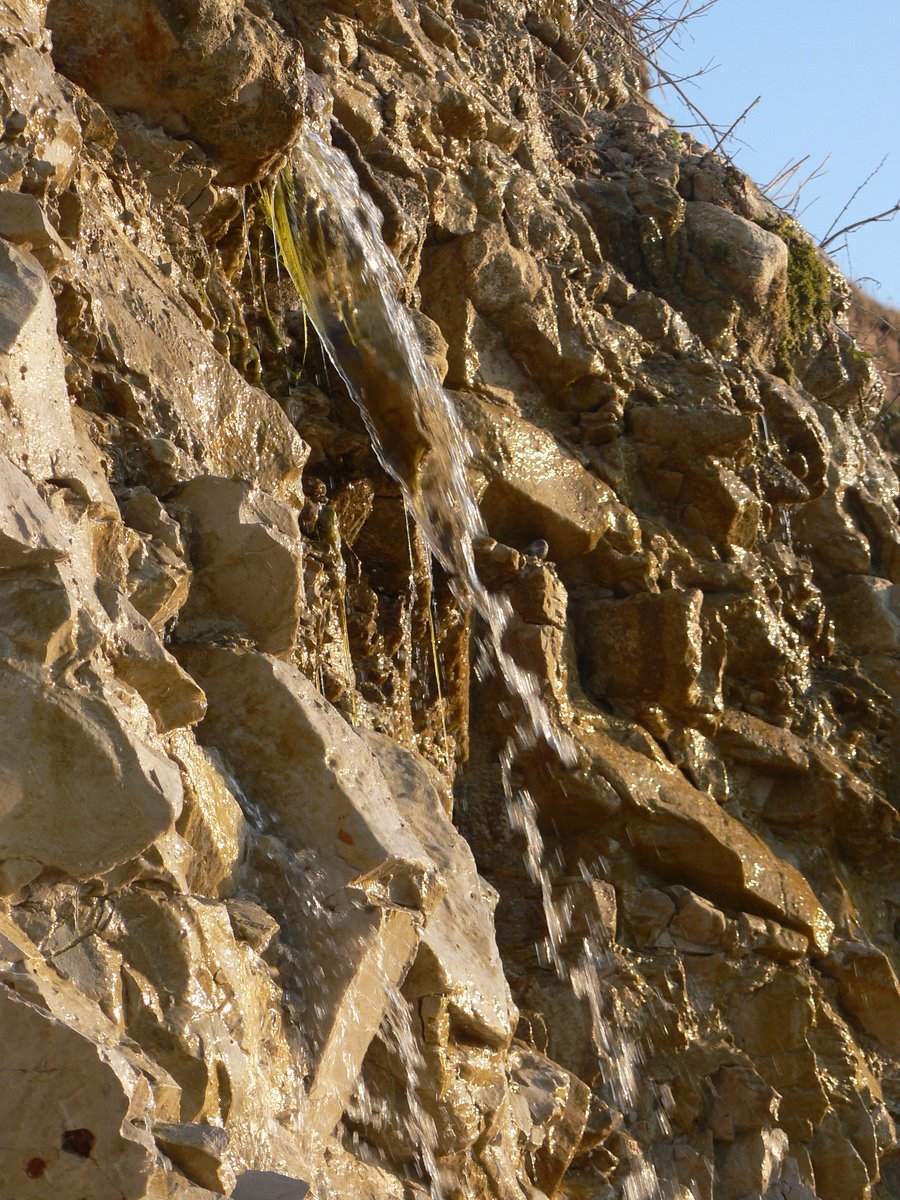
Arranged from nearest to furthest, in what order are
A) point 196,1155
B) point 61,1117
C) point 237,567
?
point 61,1117, point 196,1155, point 237,567

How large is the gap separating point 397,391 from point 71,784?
2.69 m

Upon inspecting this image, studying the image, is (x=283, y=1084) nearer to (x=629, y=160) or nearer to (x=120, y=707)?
(x=120, y=707)

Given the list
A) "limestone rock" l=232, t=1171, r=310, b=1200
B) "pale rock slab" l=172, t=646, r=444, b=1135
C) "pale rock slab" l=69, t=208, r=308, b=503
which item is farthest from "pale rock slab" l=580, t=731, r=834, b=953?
"limestone rock" l=232, t=1171, r=310, b=1200

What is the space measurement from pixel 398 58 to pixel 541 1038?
4171 millimetres

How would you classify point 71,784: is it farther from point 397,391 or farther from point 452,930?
point 397,391

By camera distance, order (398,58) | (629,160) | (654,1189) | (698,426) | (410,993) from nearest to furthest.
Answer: (410,993) → (654,1189) → (398,58) → (698,426) → (629,160)

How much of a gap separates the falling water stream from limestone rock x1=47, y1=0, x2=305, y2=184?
0.46 meters

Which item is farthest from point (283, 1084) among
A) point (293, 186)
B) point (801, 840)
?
point (801, 840)

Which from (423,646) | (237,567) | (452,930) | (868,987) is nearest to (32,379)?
(237,567)

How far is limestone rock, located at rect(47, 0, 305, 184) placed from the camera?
362 centimetres

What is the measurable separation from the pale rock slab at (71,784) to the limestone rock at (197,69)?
7.35 ft

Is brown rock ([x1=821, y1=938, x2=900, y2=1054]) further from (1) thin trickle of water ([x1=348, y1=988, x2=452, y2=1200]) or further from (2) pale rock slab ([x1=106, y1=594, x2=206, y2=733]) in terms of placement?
(2) pale rock slab ([x1=106, y1=594, x2=206, y2=733])

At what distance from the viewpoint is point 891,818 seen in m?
6.07

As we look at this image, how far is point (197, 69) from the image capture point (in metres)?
3.73
